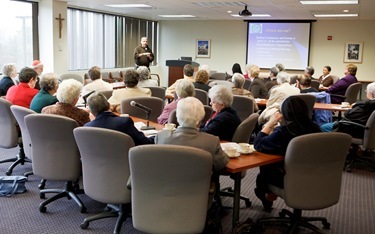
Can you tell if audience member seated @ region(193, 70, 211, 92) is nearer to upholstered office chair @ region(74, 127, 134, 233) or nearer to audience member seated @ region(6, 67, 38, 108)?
audience member seated @ region(6, 67, 38, 108)

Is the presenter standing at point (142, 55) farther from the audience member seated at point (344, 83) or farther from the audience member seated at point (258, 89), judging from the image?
the audience member seated at point (344, 83)

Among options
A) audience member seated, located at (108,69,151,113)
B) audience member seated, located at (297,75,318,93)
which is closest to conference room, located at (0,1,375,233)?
audience member seated, located at (108,69,151,113)

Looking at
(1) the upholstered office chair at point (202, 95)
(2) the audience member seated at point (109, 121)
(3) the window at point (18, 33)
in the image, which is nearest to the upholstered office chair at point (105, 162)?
(2) the audience member seated at point (109, 121)

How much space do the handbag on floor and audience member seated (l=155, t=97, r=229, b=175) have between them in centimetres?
219

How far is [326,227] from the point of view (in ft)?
12.1

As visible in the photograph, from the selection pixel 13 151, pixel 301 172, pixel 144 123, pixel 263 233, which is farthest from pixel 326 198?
pixel 13 151

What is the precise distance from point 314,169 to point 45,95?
2.89 metres

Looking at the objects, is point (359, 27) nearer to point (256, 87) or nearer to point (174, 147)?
point (256, 87)

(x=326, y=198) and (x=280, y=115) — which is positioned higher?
(x=280, y=115)

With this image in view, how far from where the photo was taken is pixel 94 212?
3.82 m

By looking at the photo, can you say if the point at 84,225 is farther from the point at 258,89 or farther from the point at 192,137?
the point at 258,89

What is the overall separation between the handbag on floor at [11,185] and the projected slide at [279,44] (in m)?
10.7

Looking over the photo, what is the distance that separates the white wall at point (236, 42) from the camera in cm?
1271

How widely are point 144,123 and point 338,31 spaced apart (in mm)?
10326
